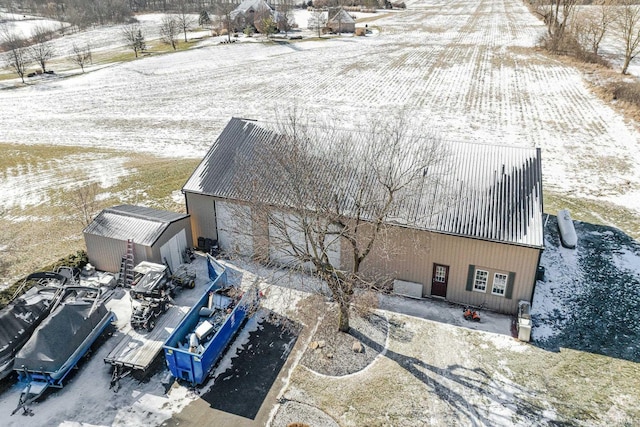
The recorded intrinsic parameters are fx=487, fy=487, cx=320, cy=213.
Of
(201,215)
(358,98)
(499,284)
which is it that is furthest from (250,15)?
(499,284)

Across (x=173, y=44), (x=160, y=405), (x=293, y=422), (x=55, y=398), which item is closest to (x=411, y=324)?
(x=293, y=422)

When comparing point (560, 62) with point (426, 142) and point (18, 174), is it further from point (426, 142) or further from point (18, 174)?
point (18, 174)

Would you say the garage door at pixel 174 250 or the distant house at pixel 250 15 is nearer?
the garage door at pixel 174 250

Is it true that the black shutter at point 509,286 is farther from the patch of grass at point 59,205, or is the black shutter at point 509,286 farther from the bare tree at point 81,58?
the bare tree at point 81,58

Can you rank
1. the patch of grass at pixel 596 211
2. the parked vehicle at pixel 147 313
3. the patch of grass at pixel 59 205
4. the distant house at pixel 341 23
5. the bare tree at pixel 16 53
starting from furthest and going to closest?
the distant house at pixel 341 23 → the bare tree at pixel 16 53 → the patch of grass at pixel 596 211 → the patch of grass at pixel 59 205 → the parked vehicle at pixel 147 313

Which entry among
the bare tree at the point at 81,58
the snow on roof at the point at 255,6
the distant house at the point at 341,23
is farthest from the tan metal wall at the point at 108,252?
the snow on roof at the point at 255,6

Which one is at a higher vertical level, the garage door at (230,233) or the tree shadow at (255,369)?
the garage door at (230,233)
